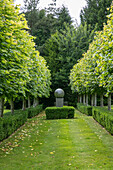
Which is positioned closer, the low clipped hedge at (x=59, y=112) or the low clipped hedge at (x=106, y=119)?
the low clipped hedge at (x=106, y=119)

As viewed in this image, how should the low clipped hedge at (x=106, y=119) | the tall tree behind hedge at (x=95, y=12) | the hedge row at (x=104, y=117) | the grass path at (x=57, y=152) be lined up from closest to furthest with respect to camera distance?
the grass path at (x=57, y=152)
the low clipped hedge at (x=106, y=119)
the hedge row at (x=104, y=117)
the tall tree behind hedge at (x=95, y=12)

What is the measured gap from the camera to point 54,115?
63.3 ft

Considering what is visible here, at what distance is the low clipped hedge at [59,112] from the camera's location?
19109 mm

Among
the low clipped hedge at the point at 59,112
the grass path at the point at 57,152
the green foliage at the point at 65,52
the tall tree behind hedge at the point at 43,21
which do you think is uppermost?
the tall tree behind hedge at the point at 43,21

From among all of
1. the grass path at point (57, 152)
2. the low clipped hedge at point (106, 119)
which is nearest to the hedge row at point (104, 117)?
the low clipped hedge at point (106, 119)

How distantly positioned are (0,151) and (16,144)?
1249mm

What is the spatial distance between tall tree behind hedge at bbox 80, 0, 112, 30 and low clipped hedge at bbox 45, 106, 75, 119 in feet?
80.6

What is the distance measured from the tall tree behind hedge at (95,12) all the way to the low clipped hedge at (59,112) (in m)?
24.6

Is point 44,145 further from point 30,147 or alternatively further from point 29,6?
point 29,6

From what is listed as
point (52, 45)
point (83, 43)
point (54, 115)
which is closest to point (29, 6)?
point (52, 45)

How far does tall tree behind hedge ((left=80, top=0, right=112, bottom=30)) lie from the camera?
39.6 meters

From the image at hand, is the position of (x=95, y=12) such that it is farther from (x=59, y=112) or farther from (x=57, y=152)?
(x=57, y=152)

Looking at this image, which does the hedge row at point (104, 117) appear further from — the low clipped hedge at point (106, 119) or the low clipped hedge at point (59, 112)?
the low clipped hedge at point (59, 112)

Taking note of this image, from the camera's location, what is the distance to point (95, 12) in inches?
1634
